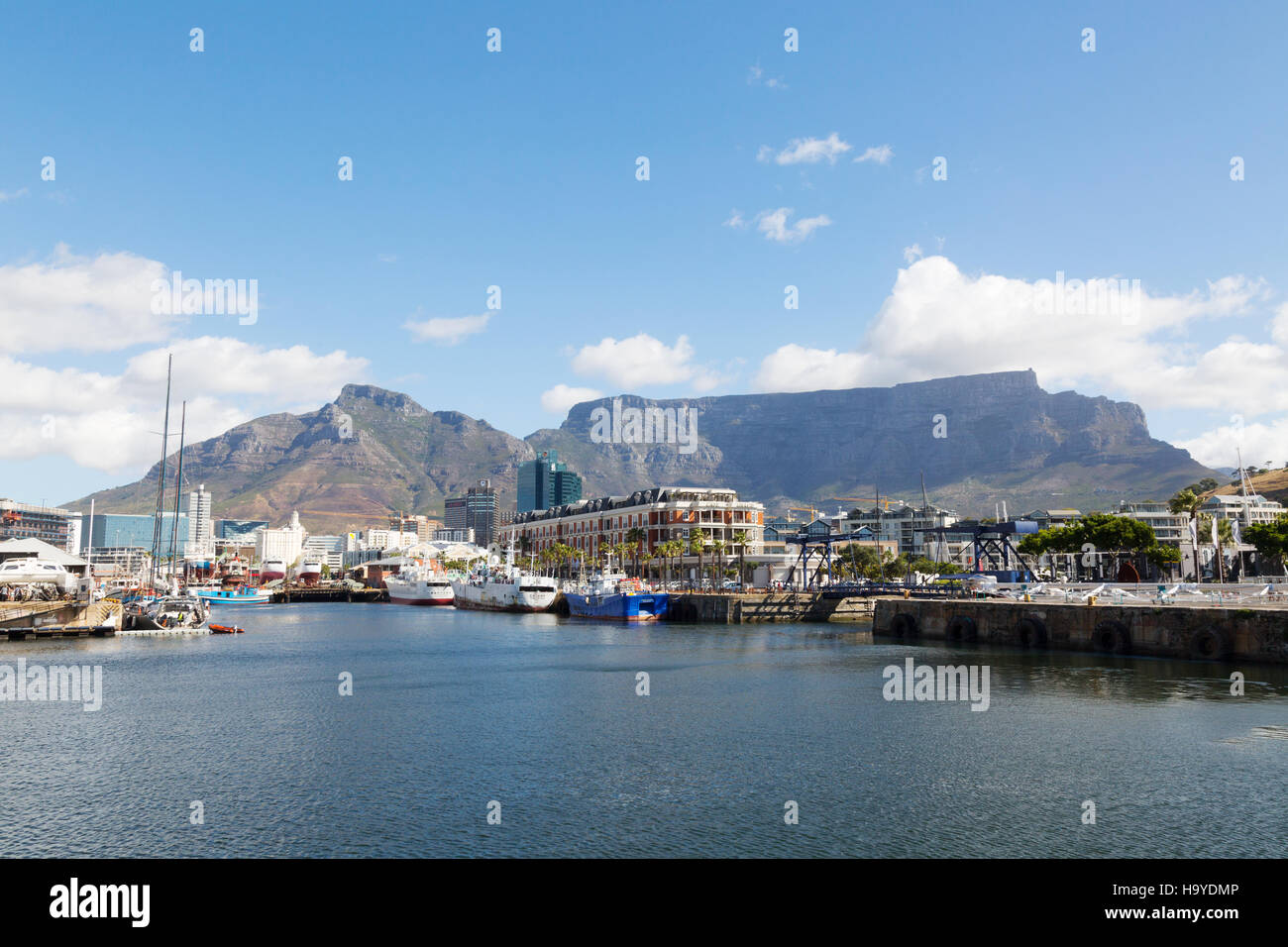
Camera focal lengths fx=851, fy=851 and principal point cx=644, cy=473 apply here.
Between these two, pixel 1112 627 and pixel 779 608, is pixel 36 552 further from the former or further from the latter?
pixel 1112 627

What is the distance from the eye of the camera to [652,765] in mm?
32969

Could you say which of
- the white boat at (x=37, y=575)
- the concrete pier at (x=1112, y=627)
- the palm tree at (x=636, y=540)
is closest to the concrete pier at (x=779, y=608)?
the concrete pier at (x=1112, y=627)

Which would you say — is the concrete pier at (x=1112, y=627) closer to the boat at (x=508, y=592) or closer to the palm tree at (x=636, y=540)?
the boat at (x=508, y=592)

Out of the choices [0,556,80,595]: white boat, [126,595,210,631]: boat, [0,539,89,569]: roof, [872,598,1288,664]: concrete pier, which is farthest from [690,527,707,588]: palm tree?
[0,556,80,595]: white boat

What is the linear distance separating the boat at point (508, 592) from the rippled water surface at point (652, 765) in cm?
7939

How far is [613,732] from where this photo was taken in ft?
128

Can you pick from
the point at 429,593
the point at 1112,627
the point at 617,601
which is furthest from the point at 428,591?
the point at 1112,627

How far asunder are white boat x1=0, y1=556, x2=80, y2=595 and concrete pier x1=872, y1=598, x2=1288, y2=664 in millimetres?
91409

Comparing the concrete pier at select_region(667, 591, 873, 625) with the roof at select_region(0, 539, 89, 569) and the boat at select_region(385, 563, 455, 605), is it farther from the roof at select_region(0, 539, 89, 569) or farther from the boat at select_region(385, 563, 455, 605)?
the boat at select_region(385, 563, 455, 605)

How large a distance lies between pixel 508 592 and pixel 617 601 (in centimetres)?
2991

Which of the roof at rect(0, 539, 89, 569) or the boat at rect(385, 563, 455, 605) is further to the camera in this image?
the boat at rect(385, 563, 455, 605)

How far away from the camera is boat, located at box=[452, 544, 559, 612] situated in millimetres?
140375
